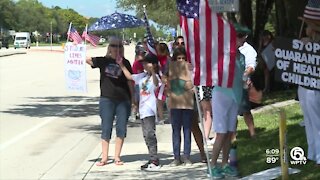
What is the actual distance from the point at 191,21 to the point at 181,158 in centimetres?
293

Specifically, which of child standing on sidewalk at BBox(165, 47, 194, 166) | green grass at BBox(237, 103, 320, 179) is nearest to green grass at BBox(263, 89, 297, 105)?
green grass at BBox(237, 103, 320, 179)

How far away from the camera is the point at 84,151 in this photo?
9898 millimetres

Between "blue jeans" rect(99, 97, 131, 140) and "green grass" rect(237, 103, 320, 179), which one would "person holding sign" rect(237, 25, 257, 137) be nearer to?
"green grass" rect(237, 103, 320, 179)

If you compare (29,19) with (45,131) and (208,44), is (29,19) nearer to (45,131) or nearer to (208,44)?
(45,131)

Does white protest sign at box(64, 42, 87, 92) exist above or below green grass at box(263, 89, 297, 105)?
above

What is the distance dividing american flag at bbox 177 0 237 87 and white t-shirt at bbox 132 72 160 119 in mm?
2090

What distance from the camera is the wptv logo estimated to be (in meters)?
7.20

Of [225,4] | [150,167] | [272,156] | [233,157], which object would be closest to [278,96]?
[225,4]

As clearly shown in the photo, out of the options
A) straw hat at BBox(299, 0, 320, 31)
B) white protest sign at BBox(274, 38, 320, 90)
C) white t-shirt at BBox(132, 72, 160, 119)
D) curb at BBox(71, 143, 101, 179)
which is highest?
straw hat at BBox(299, 0, 320, 31)

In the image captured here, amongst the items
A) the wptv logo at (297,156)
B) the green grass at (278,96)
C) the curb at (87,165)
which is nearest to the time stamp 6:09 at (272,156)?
the wptv logo at (297,156)

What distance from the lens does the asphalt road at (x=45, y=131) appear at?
341 inches

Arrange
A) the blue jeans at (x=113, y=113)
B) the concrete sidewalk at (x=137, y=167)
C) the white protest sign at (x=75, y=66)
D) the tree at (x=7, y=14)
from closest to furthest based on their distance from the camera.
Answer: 1. the concrete sidewalk at (x=137, y=167)
2. the blue jeans at (x=113, y=113)
3. the white protest sign at (x=75, y=66)
4. the tree at (x=7, y=14)

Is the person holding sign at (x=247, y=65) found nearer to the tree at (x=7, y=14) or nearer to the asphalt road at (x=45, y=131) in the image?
the asphalt road at (x=45, y=131)

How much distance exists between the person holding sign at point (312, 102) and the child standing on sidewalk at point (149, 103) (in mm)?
2435
